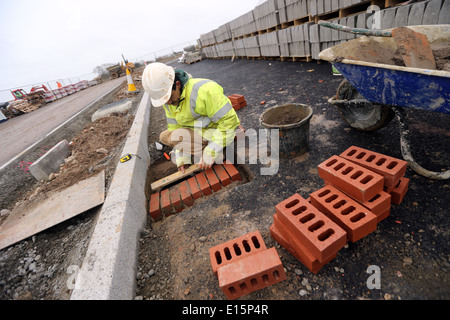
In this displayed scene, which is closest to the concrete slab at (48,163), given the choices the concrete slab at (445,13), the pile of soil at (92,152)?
the pile of soil at (92,152)

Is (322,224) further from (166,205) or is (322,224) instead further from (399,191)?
(166,205)

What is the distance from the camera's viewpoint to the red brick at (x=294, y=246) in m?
1.56

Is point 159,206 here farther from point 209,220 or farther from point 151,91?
point 151,91

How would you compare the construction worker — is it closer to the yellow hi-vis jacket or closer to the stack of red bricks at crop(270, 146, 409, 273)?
the yellow hi-vis jacket

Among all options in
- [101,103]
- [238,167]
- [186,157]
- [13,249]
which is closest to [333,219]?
[238,167]

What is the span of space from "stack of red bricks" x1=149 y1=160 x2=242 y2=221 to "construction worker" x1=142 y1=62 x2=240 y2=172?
17cm

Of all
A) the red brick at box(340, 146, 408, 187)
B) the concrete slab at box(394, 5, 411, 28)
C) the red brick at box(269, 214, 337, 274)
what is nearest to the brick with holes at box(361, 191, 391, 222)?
the red brick at box(340, 146, 408, 187)

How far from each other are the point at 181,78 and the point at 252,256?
2171 millimetres

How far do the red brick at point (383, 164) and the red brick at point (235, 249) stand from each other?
1.15 m

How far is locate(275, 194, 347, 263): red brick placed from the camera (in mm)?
1467

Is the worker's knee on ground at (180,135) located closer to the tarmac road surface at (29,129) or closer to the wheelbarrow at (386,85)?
the wheelbarrow at (386,85)

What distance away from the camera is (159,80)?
2537 mm

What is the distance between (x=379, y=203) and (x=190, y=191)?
1988mm

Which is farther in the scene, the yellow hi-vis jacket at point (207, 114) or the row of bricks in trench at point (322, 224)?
the yellow hi-vis jacket at point (207, 114)
